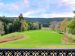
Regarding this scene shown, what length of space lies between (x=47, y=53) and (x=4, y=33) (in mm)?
8912

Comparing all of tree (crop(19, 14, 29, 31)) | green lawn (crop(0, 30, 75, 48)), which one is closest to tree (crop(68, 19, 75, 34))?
green lawn (crop(0, 30, 75, 48))

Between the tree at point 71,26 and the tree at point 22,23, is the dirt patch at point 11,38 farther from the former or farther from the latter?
the tree at point 71,26

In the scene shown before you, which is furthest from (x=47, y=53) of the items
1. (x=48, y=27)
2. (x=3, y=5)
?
(x=48, y=27)

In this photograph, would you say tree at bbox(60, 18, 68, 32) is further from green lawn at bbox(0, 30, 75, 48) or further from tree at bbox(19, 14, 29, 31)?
tree at bbox(19, 14, 29, 31)

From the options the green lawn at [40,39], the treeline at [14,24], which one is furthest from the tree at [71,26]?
the treeline at [14,24]

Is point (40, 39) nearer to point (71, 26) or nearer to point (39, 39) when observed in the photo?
point (39, 39)

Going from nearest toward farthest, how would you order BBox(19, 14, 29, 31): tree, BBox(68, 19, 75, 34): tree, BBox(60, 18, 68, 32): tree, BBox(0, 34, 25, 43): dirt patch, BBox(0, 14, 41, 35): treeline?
BBox(0, 34, 25, 43): dirt patch < BBox(68, 19, 75, 34): tree < BBox(60, 18, 68, 32): tree < BBox(19, 14, 29, 31): tree < BBox(0, 14, 41, 35): treeline

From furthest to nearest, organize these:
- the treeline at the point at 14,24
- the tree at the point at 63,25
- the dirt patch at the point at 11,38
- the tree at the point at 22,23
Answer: the treeline at the point at 14,24, the tree at the point at 22,23, the tree at the point at 63,25, the dirt patch at the point at 11,38

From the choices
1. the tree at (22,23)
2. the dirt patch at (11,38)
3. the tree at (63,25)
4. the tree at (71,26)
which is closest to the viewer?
the dirt patch at (11,38)

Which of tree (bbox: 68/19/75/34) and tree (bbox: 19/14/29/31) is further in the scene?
tree (bbox: 19/14/29/31)

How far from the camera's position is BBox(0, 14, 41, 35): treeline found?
13.2 m

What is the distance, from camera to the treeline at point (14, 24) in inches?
519

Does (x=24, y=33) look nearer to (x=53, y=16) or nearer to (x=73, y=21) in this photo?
(x=53, y=16)

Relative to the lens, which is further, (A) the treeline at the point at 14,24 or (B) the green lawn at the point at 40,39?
(A) the treeline at the point at 14,24
